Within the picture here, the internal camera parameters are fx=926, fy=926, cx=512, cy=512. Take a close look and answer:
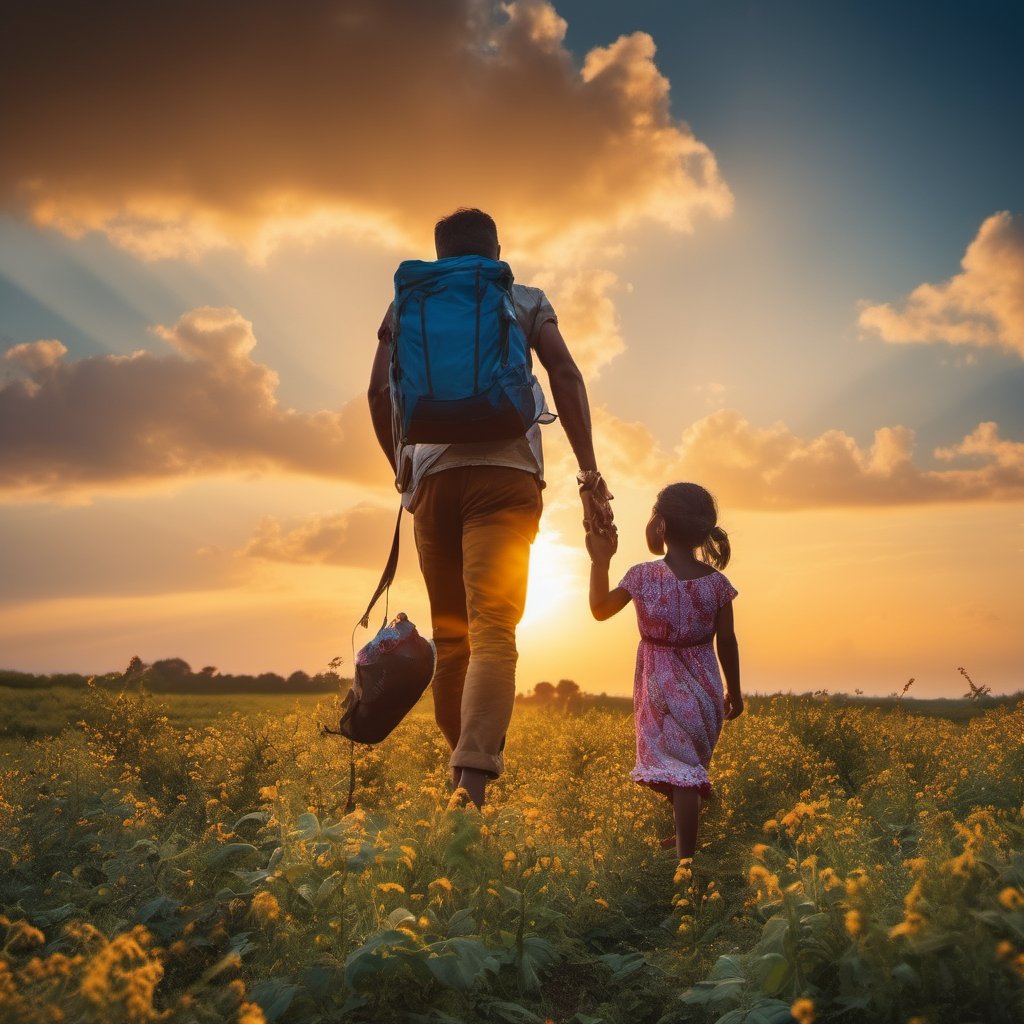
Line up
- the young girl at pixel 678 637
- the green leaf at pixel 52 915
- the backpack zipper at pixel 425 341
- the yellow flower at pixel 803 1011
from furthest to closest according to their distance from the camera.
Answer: the young girl at pixel 678 637, the backpack zipper at pixel 425 341, the green leaf at pixel 52 915, the yellow flower at pixel 803 1011

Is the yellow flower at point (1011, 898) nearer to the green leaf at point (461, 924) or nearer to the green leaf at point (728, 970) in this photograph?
the green leaf at point (728, 970)

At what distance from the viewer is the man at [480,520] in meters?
4.34

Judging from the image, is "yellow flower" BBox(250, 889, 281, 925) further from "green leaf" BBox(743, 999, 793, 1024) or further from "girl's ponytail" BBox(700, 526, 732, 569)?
"girl's ponytail" BBox(700, 526, 732, 569)

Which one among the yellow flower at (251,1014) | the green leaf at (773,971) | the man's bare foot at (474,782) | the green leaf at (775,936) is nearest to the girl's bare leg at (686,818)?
the man's bare foot at (474,782)

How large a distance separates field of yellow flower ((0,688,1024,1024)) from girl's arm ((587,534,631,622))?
3.86 ft

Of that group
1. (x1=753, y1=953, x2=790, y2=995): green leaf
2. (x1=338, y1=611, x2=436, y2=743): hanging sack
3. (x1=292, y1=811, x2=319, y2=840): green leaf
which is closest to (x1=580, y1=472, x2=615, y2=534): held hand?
(x1=338, y1=611, x2=436, y2=743): hanging sack

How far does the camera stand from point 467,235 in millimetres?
4734

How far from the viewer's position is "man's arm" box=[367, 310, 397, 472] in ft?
15.8

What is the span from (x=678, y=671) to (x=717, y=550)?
75 centimetres

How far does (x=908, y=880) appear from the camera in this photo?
2.73 meters

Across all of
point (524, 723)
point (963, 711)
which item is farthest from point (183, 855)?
point (963, 711)

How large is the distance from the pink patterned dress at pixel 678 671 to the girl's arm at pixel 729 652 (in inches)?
1.5

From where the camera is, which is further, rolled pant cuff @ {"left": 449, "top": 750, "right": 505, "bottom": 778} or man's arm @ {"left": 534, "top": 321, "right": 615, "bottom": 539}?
man's arm @ {"left": 534, "top": 321, "right": 615, "bottom": 539}

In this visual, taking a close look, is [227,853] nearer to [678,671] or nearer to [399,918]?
[399,918]
